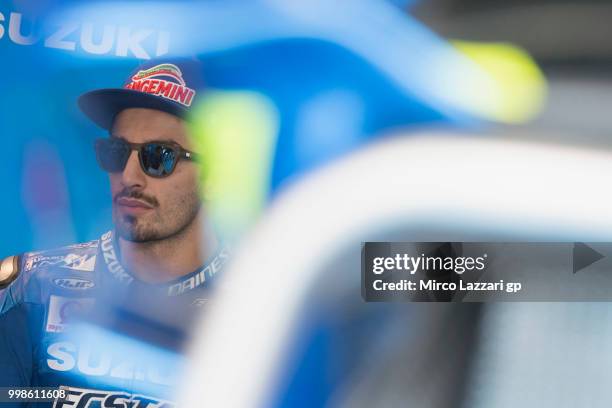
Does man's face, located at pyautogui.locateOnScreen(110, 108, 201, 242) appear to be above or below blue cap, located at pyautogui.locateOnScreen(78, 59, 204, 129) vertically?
below

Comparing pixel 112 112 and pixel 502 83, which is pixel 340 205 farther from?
pixel 112 112

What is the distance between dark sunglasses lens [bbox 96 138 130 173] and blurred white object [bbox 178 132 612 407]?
1.29 ft

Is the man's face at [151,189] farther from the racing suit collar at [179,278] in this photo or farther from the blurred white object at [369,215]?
the blurred white object at [369,215]

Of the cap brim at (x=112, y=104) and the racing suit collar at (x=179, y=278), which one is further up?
the cap brim at (x=112, y=104)

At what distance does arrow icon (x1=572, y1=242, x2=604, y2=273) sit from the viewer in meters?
1.83

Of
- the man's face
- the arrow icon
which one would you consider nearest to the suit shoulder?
the man's face

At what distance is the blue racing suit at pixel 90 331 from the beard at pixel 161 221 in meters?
0.06

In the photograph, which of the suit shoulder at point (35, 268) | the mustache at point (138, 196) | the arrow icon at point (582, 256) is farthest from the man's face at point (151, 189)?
the arrow icon at point (582, 256)

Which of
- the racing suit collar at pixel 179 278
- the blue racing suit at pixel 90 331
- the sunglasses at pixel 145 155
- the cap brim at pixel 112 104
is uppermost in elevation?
the cap brim at pixel 112 104

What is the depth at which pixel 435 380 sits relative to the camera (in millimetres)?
1836

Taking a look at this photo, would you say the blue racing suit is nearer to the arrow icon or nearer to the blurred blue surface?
the blurred blue surface

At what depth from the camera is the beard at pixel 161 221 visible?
183cm

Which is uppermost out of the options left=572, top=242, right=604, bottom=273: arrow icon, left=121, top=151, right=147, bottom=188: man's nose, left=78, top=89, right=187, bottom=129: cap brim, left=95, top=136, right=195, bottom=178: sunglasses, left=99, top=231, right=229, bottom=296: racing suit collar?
left=78, top=89, right=187, bottom=129: cap brim

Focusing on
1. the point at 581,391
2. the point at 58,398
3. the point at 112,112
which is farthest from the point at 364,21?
the point at 58,398
